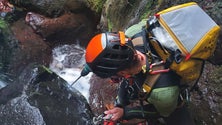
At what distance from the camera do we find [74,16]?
27.5 feet

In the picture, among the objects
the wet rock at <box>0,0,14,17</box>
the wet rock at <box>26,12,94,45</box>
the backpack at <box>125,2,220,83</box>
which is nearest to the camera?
the backpack at <box>125,2,220,83</box>

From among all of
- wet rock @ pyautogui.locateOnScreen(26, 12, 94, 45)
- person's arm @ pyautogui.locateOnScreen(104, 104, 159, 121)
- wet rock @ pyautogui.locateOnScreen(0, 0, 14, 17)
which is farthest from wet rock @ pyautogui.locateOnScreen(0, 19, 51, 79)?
person's arm @ pyautogui.locateOnScreen(104, 104, 159, 121)

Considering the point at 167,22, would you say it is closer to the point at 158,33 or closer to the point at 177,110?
the point at 158,33

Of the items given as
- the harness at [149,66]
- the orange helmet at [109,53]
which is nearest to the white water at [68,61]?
the harness at [149,66]

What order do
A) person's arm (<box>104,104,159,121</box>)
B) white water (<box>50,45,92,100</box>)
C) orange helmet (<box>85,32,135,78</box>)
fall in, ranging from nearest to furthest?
1. orange helmet (<box>85,32,135,78</box>)
2. person's arm (<box>104,104,159,121</box>)
3. white water (<box>50,45,92,100</box>)

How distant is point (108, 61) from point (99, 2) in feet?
18.5

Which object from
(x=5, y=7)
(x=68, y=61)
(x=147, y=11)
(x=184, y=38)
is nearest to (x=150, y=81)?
(x=184, y=38)

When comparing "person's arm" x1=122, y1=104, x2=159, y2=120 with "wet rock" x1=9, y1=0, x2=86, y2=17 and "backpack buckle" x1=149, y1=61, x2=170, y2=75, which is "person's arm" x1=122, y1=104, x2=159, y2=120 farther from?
"wet rock" x1=9, y1=0, x2=86, y2=17

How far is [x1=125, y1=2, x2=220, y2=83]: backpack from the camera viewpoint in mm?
3082

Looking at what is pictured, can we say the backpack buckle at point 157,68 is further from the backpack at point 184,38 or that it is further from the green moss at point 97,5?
the green moss at point 97,5

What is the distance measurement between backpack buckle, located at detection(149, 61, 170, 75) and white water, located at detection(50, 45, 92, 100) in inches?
159

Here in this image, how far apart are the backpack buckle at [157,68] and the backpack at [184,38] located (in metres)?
0.05

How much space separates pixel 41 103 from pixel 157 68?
2121 mm

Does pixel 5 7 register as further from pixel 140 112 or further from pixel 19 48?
pixel 140 112
